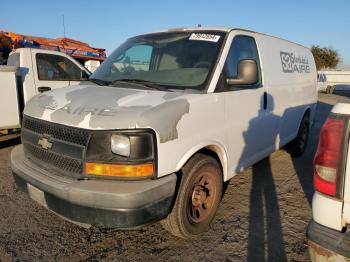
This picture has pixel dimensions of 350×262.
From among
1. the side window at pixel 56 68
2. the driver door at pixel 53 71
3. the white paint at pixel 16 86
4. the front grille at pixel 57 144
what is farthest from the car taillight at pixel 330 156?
the side window at pixel 56 68

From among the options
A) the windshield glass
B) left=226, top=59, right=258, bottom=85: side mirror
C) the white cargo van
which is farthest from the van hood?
left=226, top=59, right=258, bottom=85: side mirror

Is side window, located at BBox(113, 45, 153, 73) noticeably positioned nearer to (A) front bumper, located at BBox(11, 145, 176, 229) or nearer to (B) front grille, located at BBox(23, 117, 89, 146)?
(B) front grille, located at BBox(23, 117, 89, 146)

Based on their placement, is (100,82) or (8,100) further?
(8,100)

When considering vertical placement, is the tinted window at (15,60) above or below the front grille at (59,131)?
above

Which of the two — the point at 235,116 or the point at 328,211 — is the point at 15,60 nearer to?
the point at 235,116

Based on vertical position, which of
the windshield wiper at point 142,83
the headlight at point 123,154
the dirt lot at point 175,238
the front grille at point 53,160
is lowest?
the dirt lot at point 175,238

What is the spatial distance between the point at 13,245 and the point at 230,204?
250 centimetres

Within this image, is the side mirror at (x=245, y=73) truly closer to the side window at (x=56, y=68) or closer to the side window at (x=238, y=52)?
the side window at (x=238, y=52)

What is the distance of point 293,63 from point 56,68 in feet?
17.0

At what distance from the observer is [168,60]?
→ 12.5 feet

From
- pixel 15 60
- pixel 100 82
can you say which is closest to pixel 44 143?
pixel 100 82

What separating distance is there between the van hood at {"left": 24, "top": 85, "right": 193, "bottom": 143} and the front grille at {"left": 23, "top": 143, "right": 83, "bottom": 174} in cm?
31

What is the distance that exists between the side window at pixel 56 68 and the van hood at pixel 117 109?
428cm

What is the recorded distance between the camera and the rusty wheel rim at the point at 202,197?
327 cm
